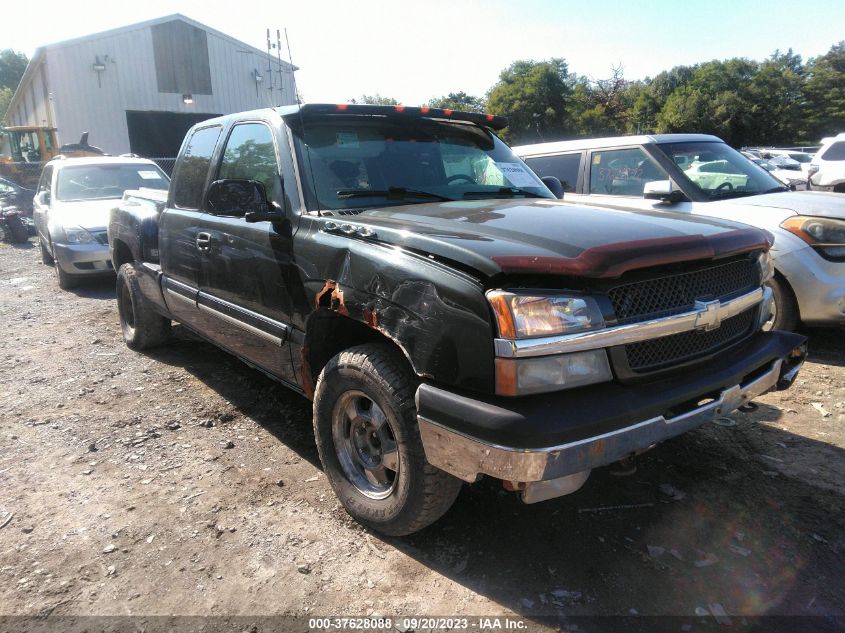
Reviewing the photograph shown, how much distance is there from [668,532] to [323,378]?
1.71 metres

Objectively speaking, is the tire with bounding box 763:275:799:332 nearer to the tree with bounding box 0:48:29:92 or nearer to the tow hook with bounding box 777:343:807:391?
the tow hook with bounding box 777:343:807:391

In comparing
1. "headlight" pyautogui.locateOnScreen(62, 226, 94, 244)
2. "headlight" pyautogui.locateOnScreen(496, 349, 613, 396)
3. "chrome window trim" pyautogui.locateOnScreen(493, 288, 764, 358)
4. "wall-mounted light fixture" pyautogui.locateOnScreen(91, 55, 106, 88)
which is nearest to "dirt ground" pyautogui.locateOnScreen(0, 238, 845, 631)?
"headlight" pyautogui.locateOnScreen(496, 349, 613, 396)

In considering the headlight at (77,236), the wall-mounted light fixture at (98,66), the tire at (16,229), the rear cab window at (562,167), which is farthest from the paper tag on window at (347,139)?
the wall-mounted light fixture at (98,66)

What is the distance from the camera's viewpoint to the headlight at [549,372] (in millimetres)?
2053

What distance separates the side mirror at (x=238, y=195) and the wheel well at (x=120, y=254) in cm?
281

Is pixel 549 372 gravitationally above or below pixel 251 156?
below

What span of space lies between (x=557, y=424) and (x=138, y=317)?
456cm

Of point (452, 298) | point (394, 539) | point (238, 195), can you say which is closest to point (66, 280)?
point (238, 195)

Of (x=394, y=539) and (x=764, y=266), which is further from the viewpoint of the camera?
(x=764, y=266)

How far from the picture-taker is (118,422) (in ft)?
13.6

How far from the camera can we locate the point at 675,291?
7.89 ft

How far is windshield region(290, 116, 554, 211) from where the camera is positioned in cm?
318

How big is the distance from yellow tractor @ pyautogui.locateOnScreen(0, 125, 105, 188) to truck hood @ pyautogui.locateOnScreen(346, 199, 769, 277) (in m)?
17.4

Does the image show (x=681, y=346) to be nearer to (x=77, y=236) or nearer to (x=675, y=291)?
(x=675, y=291)
